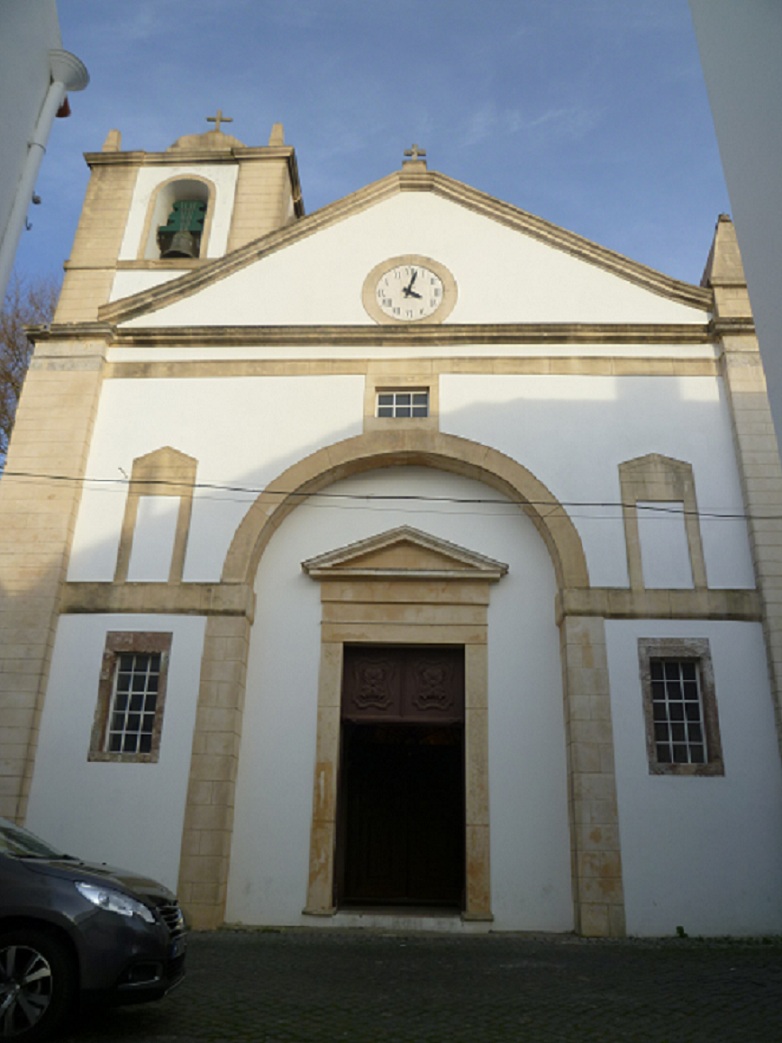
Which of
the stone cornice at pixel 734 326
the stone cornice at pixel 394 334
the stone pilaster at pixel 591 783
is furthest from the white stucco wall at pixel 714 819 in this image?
the stone cornice at pixel 394 334

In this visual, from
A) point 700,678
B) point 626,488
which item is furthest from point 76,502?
point 700,678

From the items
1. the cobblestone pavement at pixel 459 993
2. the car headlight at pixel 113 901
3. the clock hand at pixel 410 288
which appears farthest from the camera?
the clock hand at pixel 410 288

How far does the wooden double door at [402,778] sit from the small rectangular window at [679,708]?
2.51 meters

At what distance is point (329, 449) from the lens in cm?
1272

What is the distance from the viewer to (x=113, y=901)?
554 cm

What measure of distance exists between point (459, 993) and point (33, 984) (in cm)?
334

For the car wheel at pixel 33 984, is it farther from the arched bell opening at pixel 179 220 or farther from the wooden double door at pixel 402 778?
the arched bell opening at pixel 179 220

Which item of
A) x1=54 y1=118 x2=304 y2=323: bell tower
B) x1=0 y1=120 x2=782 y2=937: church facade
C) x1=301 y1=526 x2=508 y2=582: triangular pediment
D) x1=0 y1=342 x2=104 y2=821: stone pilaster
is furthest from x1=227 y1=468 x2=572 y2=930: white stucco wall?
x1=54 y1=118 x2=304 y2=323: bell tower

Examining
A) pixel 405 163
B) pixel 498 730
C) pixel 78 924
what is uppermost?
pixel 405 163

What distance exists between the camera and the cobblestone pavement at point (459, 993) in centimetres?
571

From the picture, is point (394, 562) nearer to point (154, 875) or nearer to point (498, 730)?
point (498, 730)

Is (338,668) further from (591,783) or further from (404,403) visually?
(404,403)

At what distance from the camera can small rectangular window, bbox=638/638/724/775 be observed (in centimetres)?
1085

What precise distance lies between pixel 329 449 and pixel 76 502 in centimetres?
371
